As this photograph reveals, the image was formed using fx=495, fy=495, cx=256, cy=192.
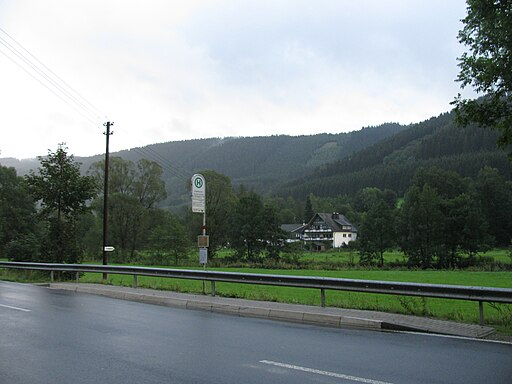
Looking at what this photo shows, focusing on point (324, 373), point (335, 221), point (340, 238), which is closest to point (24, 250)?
point (324, 373)

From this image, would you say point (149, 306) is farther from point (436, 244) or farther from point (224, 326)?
point (436, 244)

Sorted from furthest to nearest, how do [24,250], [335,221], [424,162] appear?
[424,162] < [335,221] < [24,250]

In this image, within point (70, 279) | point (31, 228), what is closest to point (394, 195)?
point (31, 228)

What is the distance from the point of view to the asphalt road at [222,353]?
6.24m

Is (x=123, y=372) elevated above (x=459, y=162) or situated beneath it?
situated beneath

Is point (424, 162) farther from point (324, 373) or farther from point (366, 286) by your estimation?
point (324, 373)

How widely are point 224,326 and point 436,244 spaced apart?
65.7m

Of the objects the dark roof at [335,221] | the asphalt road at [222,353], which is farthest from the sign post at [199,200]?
the dark roof at [335,221]

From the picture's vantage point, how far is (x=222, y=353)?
7.61 metres

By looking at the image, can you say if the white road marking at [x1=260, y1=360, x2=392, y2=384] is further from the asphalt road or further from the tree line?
the tree line

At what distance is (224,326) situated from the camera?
1024 centimetres

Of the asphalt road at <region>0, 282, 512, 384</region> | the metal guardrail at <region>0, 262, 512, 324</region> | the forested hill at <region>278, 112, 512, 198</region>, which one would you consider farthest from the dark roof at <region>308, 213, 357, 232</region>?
the asphalt road at <region>0, 282, 512, 384</region>

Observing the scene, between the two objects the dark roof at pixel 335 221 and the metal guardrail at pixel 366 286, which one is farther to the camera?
the dark roof at pixel 335 221

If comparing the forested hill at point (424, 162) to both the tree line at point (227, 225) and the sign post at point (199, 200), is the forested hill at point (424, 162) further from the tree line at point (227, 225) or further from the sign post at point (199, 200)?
the sign post at point (199, 200)
